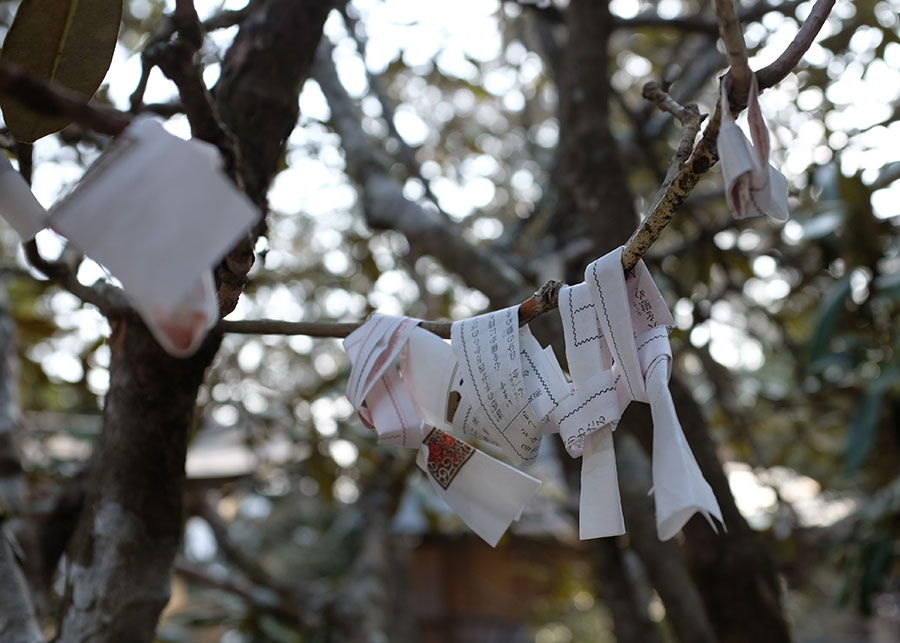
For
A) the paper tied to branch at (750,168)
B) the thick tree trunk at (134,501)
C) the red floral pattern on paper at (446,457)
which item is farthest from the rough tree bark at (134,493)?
the paper tied to branch at (750,168)

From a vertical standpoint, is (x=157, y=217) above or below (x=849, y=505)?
above

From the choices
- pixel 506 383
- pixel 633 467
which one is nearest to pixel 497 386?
pixel 506 383

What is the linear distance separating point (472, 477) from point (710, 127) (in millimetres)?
281

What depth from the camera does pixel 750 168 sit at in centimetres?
40

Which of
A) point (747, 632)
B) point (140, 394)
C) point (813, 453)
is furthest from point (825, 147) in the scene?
point (140, 394)

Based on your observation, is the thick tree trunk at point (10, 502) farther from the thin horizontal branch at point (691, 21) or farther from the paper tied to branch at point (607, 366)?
the thin horizontal branch at point (691, 21)

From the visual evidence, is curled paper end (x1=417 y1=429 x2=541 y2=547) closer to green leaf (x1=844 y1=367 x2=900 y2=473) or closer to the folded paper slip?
the folded paper slip

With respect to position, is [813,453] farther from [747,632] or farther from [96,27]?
[96,27]

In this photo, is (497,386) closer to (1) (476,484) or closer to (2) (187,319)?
(1) (476,484)

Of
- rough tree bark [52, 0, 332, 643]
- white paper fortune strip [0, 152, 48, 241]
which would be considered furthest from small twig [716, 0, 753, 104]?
rough tree bark [52, 0, 332, 643]

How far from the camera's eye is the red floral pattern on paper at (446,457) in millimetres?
558

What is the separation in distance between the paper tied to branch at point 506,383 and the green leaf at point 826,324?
3.69ft

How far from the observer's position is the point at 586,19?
4.25 ft

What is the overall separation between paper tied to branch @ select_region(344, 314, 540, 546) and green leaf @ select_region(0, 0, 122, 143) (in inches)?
9.9
